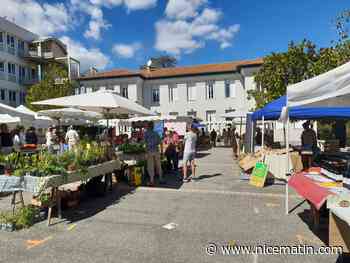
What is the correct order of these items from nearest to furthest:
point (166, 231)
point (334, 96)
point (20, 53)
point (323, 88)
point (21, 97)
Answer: point (334, 96), point (323, 88), point (166, 231), point (20, 53), point (21, 97)

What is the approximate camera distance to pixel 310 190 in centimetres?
429

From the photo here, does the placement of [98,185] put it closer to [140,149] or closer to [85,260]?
[140,149]

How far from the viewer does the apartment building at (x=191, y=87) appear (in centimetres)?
3189

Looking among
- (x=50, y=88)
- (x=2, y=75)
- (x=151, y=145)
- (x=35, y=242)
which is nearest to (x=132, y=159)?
(x=151, y=145)

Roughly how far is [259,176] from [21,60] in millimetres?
34489

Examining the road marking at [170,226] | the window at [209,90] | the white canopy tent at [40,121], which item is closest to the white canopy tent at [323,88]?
the road marking at [170,226]

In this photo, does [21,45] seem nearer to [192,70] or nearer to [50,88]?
[50,88]

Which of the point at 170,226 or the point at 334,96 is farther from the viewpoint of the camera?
the point at 170,226

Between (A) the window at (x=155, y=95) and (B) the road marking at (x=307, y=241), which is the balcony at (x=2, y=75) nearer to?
(A) the window at (x=155, y=95)

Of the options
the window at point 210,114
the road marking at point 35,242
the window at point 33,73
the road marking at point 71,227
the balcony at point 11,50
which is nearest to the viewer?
the road marking at point 35,242

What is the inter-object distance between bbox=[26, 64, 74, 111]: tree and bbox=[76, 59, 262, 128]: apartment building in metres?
6.71

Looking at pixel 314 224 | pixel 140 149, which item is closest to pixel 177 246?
pixel 314 224

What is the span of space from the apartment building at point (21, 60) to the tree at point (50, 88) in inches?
190

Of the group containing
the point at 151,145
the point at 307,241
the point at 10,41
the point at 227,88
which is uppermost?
the point at 10,41
